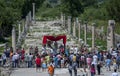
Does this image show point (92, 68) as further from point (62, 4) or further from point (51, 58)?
point (62, 4)

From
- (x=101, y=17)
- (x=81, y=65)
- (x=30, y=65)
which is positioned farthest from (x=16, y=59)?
(x=101, y=17)

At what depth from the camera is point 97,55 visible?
120 ft

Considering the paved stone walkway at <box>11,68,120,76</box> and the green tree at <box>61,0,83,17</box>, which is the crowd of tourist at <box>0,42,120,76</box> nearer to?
the paved stone walkway at <box>11,68,120,76</box>

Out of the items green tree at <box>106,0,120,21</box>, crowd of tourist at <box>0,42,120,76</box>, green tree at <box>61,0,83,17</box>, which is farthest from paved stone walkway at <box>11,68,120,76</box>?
green tree at <box>61,0,83,17</box>

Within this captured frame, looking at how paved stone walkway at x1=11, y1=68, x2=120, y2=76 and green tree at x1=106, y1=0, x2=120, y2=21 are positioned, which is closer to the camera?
paved stone walkway at x1=11, y1=68, x2=120, y2=76

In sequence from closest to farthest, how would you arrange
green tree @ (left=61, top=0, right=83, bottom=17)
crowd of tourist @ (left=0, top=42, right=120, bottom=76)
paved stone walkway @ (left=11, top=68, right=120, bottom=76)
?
paved stone walkway @ (left=11, top=68, right=120, bottom=76), crowd of tourist @ (left=0, top=42, right=120, bottom=76), green tree @ (left=61, top=0, right=83, bottom=17)

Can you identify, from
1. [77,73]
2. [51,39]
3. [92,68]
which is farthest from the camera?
[51,39]

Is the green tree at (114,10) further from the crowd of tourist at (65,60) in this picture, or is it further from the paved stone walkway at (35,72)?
the paved stone walkway at (35,72)

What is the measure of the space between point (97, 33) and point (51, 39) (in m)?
23.9

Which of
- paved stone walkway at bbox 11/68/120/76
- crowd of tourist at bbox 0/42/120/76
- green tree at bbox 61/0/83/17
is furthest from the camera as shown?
green tree at bbox 61/0/83/17

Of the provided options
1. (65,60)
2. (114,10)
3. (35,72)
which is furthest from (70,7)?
(35,72)

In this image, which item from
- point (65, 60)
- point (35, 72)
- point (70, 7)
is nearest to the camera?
point (35, 72)

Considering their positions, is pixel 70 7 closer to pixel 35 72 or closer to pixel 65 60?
pixel 65 60

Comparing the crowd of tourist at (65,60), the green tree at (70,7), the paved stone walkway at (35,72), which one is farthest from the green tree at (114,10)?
the paved stone walkway at (35,72)
